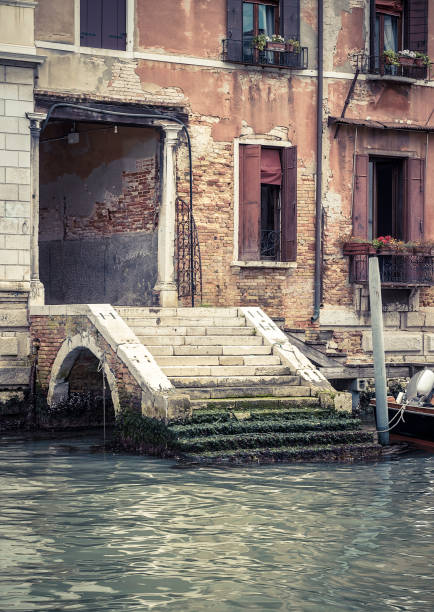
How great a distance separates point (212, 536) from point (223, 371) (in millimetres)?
4810

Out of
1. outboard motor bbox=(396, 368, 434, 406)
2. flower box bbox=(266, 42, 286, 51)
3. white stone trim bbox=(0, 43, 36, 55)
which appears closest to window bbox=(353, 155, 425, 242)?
flower box bbox=(266, 42, 286, 51)

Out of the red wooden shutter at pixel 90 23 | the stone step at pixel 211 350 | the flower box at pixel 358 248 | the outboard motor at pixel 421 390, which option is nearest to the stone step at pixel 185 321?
the stone step at pixel 211 350

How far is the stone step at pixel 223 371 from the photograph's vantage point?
12.8 metres

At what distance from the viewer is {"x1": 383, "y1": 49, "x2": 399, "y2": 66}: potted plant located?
17.5 meters

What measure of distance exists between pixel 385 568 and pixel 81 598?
7.12 feet

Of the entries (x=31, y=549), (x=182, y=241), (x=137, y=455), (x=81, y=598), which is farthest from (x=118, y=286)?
(x=81, y=598)

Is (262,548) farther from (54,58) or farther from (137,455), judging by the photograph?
(54,58)

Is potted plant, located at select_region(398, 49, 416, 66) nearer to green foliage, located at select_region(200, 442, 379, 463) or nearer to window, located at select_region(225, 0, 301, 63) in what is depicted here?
window, located at select_region(225, 0, 301, 63)

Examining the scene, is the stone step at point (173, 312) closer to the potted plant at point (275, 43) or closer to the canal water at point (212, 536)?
the canal water at point (212, 536)

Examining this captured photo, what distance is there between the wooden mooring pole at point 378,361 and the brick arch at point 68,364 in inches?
130

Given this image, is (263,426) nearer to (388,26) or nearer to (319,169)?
(319,169)

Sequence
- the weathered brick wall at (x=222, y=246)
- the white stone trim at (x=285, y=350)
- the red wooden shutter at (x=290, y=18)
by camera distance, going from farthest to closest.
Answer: the red wooden shutter at (x=290, y=18) → the weathered brick wall at (x=222, y=246) → the white stone trim at (x=285, y=350)

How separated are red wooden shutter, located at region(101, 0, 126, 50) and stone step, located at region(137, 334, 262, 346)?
482cm

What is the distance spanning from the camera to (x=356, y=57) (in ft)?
57.6
